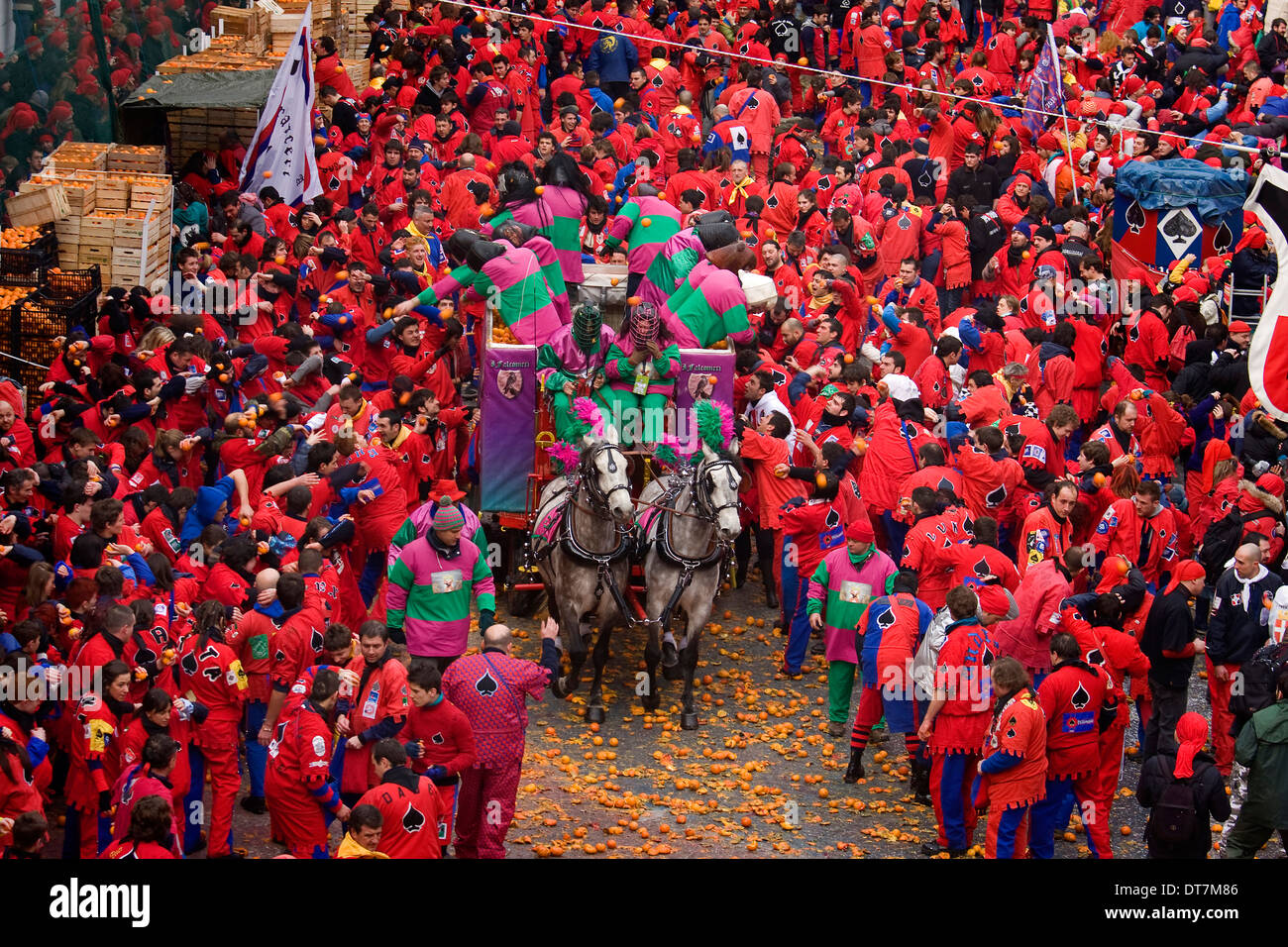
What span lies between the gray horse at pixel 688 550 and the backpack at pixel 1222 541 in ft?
12.3

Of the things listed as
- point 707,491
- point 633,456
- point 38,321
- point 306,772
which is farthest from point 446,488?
point 306,772

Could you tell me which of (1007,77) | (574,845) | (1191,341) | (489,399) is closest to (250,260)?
(489,399)

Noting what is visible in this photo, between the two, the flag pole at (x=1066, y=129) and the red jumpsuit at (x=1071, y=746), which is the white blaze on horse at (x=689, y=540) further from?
the flag pole at (x=1066, y=129)

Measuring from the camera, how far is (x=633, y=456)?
12.9 metres

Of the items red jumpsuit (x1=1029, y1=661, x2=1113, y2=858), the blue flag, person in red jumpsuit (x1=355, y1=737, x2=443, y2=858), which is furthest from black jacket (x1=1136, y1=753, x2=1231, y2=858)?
the blue flag

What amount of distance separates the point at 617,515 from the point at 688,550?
719 mm

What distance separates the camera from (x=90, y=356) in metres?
13.5

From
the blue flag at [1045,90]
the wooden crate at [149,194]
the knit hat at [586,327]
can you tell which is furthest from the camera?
the blue flag at [1045,90]

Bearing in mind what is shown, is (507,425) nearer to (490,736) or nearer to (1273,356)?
(490,736)

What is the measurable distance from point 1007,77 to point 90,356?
16377 millimetres

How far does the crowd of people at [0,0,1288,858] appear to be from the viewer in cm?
967

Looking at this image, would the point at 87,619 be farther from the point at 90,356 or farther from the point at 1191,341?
the point at 1191,341

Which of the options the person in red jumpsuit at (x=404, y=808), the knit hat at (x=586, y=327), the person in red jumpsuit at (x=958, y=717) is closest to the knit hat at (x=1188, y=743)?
the person in red jumpsuit at (x=958, y=717)

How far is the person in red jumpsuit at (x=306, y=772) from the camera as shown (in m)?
9.27
